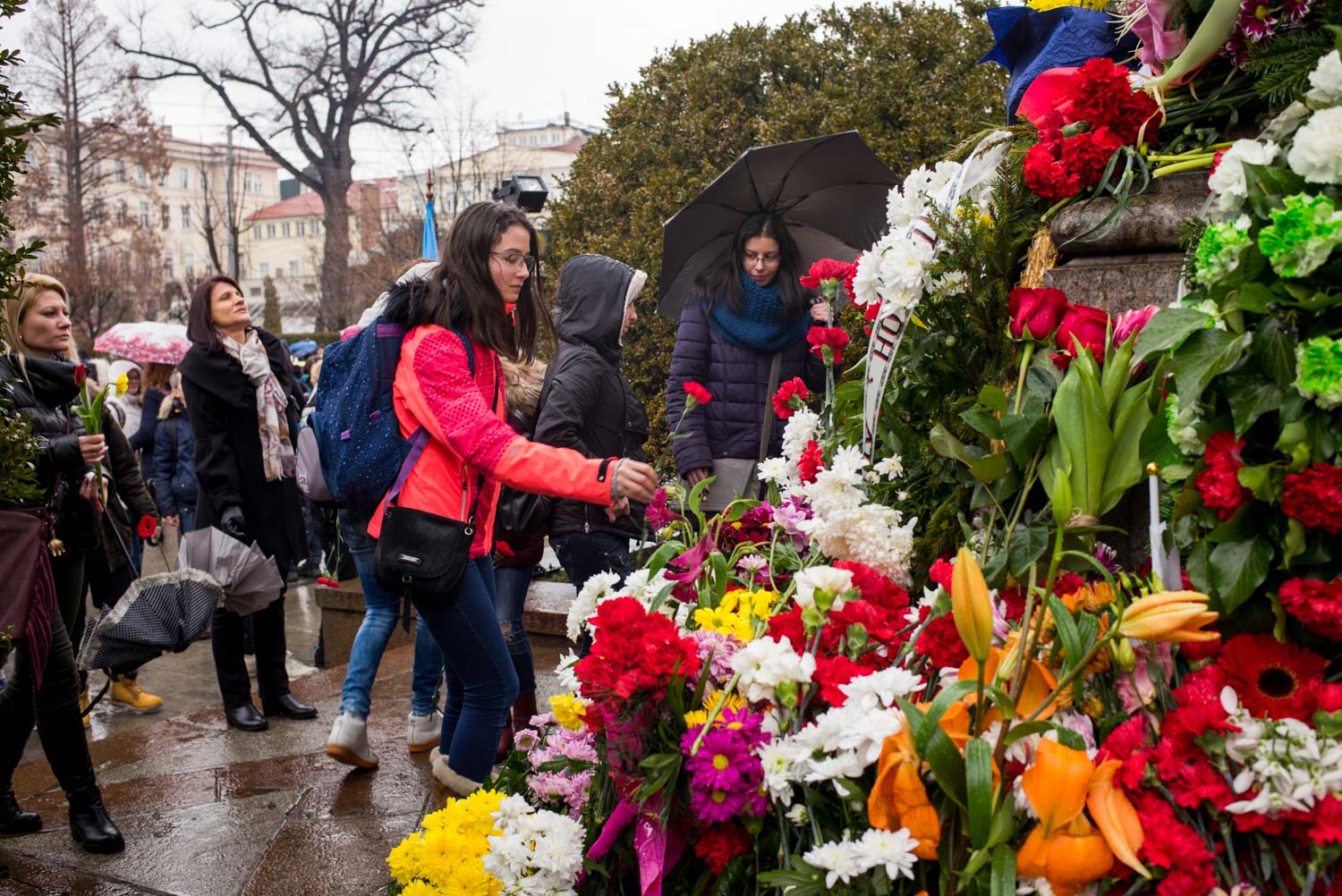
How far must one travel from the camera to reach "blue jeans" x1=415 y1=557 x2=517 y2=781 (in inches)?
128

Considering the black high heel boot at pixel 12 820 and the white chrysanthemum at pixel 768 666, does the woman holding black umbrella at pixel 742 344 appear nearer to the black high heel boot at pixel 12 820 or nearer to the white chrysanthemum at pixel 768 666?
the black high heel boot at pixel 12 820

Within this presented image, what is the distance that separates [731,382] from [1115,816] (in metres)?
3.33

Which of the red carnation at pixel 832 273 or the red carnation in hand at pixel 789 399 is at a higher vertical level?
the red carnation at pixel 832 273

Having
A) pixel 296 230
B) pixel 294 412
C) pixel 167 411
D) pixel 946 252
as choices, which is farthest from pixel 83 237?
pixel 296 230

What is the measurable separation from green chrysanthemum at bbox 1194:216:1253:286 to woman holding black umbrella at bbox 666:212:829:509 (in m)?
Answer: 2.99

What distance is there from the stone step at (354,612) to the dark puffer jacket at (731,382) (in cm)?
153

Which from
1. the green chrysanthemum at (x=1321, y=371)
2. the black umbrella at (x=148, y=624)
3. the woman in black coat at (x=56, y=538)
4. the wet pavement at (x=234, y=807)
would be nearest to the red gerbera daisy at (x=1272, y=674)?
the green chrysanthemum at (x=1321, y=371)

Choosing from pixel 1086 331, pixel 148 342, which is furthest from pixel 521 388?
pixel 148 342

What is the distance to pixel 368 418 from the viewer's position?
10.8 ft

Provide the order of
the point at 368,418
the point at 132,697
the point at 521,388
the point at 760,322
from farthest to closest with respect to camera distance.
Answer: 1. the point at 132,697
2. the point at 760,322
3. the point at 521,388
4. the point at 368,418

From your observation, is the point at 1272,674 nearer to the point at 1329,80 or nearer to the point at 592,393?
the point at 1329,80

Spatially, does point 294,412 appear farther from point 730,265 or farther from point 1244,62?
point 1244,62

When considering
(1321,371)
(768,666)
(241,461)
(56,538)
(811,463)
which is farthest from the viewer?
(241,461)

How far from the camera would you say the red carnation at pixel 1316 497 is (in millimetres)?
1461
